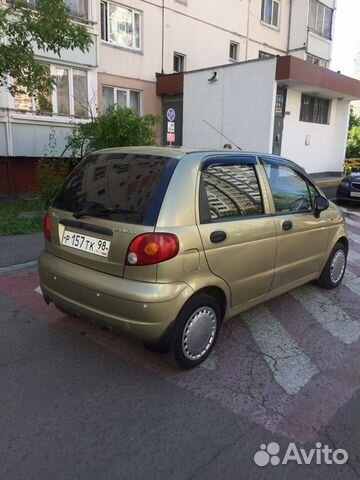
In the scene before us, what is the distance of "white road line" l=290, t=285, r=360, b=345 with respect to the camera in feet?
13.1

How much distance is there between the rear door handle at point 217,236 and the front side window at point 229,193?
11 centimetres

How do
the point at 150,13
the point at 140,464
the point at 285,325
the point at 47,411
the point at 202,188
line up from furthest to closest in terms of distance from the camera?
the point at 150,13 < the point at 285,325 < the point at 202,188 < the point at 47,411 < the point at 140,464

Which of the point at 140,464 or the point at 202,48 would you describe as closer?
the point at 140,464

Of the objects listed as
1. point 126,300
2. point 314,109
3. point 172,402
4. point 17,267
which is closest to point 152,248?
point 126,300

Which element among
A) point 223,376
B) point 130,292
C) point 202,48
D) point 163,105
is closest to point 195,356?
point 223,376

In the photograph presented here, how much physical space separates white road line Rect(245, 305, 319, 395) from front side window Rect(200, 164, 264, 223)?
1.20 m

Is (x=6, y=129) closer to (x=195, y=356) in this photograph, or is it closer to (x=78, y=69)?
(x=78, y=69)

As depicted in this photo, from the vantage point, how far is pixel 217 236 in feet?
10.4

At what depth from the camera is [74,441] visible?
2.44m

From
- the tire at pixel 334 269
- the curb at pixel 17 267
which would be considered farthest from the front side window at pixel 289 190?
the curb at pixel 17 267

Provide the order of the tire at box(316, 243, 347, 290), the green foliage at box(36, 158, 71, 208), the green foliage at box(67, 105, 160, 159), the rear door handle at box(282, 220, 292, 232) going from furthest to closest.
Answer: the green foliage at box(36, 158, 71, 208), the green foliage at box(67, 105, 160, 159), the tire at box(316, 243, 347, 290), the rear door handle at box(282, 220, 292, 232)

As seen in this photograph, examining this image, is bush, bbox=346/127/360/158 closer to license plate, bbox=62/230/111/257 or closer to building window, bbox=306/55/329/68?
building window, bbox=306/55/329/68

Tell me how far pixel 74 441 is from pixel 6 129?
33.9 feet

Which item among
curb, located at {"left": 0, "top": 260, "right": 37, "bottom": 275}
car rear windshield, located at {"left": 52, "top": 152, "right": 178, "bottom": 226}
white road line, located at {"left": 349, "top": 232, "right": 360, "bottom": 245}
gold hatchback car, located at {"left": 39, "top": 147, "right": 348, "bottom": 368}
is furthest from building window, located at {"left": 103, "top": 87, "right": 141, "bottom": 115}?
gold hatchback car, located at {"left": 39, "top": 147, "right": 348, "bottom": 368}
